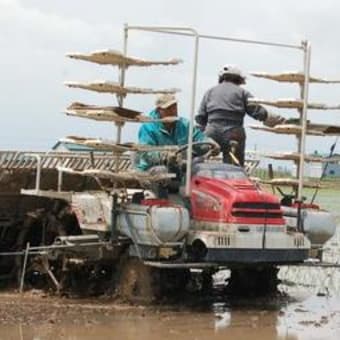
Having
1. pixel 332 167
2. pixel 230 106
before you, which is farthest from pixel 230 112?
pixel 332 167

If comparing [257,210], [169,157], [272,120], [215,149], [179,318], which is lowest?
[179,318]

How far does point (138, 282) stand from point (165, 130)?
66.5 inches

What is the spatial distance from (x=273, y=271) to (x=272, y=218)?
1.50m

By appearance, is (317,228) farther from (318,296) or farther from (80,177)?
(80,177)

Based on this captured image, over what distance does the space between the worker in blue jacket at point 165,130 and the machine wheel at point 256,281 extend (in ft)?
5.28

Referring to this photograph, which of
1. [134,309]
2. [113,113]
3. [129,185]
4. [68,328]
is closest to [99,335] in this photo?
[68,328]

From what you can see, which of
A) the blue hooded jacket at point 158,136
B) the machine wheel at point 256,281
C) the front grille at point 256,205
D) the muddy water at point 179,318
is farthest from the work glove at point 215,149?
the muddy water at point 179,318

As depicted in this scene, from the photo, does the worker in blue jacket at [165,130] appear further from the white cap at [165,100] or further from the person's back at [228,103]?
the person's back at [228,103]

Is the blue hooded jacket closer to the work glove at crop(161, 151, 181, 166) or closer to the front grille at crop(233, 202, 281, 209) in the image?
the work glove at crop(161, 151, 181, 166)

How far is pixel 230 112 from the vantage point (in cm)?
1104

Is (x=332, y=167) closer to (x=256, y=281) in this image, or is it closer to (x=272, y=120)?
(x=272, y=120)

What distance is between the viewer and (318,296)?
11.3 metres

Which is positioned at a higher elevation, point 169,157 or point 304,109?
point 304,109

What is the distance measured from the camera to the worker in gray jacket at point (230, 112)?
11.0 meters
